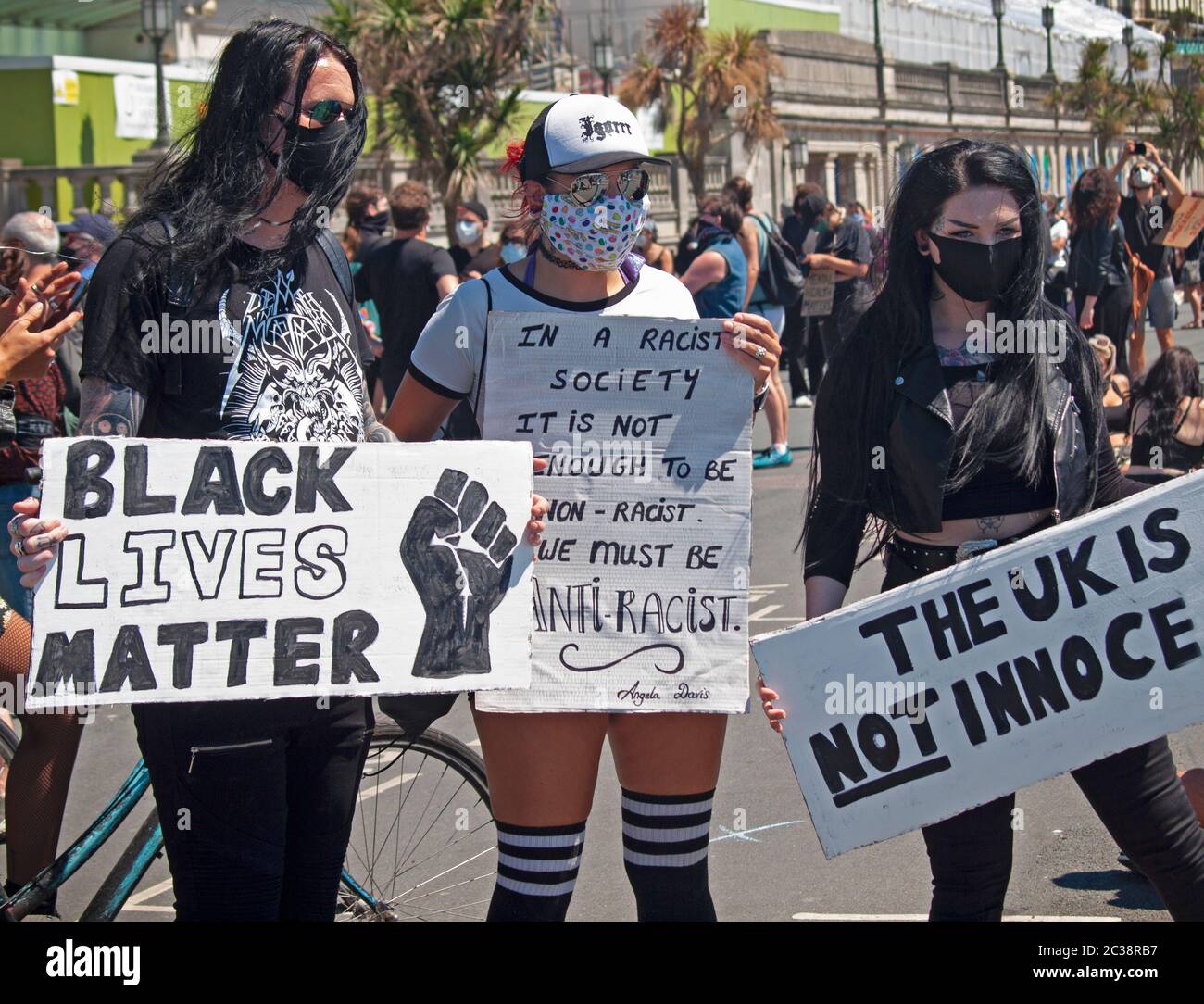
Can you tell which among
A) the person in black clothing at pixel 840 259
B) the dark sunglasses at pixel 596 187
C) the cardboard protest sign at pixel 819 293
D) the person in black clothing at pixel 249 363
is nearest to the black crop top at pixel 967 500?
the dark sunglasses at pixel 596 187

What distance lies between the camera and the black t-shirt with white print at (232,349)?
286 cm

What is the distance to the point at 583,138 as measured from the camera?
3287 millimetres

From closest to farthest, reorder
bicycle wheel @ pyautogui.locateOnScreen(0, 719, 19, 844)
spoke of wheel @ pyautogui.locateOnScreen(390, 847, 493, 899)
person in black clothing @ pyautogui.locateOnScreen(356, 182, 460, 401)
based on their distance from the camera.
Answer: spoke of wheel @ pyautogui.locateOnScreen(390, 847, 493, 899) < bicycle wheel @ pyautogui.locateOnScreen(0, 719, 19, 844) < person in black clothing @ pyautogui.locateOnScreen(356, 182, 460, 401)

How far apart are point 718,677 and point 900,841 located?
1.98 meters

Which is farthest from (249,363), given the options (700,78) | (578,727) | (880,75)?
(880,75)

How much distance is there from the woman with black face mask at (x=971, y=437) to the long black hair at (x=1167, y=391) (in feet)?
14.4

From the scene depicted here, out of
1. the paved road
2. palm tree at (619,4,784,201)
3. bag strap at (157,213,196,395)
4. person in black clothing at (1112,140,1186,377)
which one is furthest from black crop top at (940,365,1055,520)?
palm tree at (619,4,784,201)

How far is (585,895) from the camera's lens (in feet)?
15.5

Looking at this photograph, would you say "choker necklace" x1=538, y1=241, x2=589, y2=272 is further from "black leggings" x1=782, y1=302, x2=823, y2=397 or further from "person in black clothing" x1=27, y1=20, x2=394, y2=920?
"black leggings" x1=782, y1=302, x2=823, y2=397

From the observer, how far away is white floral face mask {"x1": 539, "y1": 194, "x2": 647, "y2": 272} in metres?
3.27

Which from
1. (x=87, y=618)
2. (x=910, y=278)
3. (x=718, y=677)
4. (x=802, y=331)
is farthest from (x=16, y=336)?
(x=802, y=331)

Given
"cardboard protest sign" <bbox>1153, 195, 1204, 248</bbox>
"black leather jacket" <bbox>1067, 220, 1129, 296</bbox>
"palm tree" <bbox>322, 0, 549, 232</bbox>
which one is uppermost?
"palm tree" <bbox>322, 0, 549, 232</bbox>

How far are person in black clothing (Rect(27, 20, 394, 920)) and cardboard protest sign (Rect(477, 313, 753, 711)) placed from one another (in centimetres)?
39
